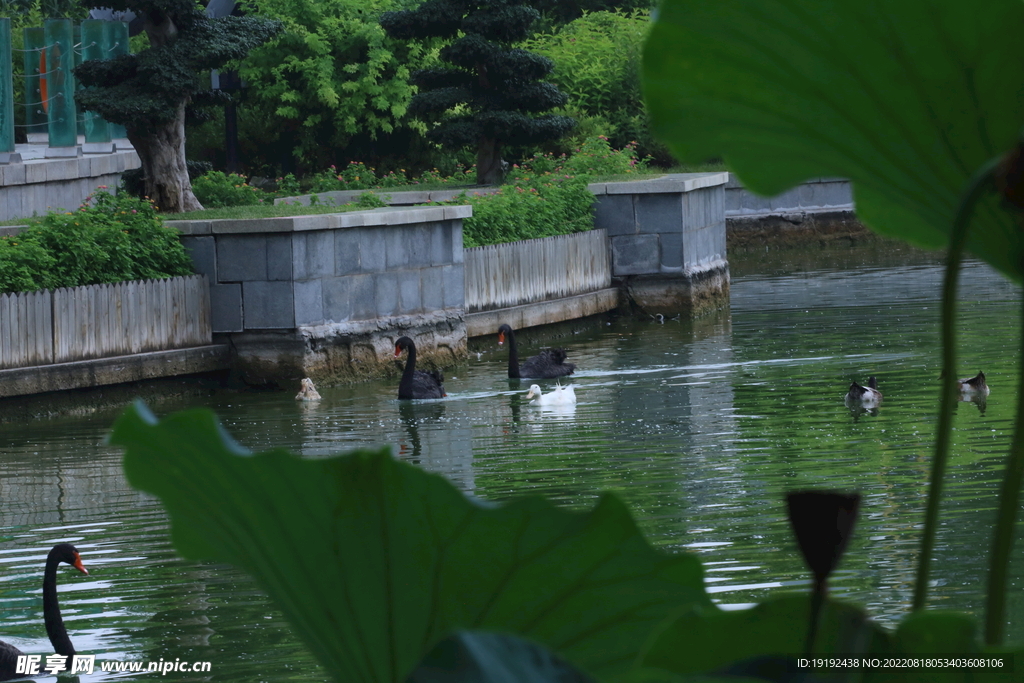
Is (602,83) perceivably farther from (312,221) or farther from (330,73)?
(312,221)

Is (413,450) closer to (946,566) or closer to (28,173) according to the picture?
(946,566)

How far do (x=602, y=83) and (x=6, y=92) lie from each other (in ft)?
61.5

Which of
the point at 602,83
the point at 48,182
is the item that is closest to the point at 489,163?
the point at 48,182

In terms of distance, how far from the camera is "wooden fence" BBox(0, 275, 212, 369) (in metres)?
14.9

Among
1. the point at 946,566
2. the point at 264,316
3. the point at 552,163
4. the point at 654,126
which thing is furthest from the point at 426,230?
the point at 654,126

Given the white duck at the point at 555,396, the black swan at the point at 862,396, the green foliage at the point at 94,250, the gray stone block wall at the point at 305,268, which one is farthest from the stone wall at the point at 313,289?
the black swan at the point at 862,396

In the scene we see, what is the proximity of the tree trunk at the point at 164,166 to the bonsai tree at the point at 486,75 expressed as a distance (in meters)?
7.81

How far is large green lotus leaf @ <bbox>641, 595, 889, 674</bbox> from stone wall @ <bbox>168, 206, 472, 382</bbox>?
15.9 metres

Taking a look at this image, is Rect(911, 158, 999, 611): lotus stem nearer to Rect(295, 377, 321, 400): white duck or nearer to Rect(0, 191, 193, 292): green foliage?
Rect(295, 377, 321, 400): white duck

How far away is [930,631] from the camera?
83cm

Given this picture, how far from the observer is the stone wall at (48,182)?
72.0 feet

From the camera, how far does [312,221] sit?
16656mm

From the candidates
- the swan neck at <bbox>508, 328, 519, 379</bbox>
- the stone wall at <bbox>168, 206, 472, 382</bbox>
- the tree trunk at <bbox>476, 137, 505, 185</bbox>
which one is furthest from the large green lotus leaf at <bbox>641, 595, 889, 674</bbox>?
the tree trunk at <bbox>476, 137, 505, 185</bbox>

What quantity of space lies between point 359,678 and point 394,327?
17.0 meters
